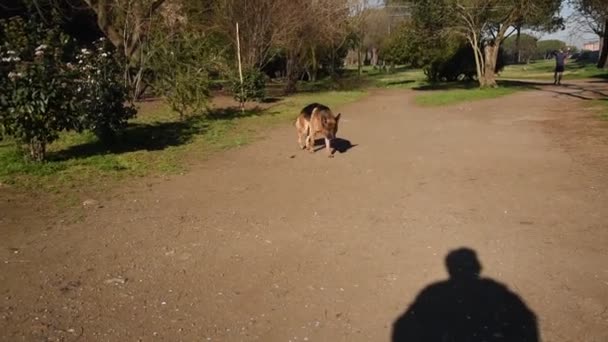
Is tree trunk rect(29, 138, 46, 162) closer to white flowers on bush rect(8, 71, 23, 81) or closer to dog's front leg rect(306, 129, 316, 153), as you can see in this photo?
white flowers on bush rect(8, 71, 23, 81)

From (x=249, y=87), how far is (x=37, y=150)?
11.5 m

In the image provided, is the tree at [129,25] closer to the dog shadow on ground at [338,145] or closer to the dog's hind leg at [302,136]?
the dog shadow on ground at [338,145]

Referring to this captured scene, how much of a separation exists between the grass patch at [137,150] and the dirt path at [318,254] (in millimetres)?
989

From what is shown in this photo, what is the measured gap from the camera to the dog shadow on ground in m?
11.2

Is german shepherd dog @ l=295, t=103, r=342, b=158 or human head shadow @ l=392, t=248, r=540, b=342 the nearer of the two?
human head shadow @ l=392, t=248, r=540, b=342

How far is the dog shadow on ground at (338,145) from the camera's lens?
11180 millimetres

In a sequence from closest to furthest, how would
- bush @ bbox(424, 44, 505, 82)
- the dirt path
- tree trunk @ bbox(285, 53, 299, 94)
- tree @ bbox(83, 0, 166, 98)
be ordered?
1. the dirt path
2. tree @ bbox(83, 0, 166, 98)
3. tree trunk @ bbox(285, 53, 299, 94)
4. bush @ bbox(424, 44, 505, 82)

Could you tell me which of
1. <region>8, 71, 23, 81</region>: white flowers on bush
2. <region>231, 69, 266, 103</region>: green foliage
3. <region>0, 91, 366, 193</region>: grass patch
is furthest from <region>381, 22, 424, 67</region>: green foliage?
<region>8, 71, 23, 81</region>: white flowers on bush

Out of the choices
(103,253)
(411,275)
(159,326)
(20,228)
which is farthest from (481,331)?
(20,228)

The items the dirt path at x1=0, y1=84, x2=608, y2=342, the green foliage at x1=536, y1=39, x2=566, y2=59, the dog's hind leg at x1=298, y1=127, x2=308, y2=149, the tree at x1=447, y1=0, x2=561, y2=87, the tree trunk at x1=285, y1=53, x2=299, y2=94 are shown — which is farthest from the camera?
the green foliage at x1=536, y1=39, x2=566, y2=59

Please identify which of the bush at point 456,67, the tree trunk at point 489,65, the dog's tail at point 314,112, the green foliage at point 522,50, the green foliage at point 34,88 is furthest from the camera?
the green foliage at point 522,50

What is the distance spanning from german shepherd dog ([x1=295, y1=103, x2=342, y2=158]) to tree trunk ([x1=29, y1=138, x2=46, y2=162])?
5.14 meters

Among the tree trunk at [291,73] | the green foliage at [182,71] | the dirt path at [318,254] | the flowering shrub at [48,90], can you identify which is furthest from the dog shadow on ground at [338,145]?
the tree trunk at [291,73]

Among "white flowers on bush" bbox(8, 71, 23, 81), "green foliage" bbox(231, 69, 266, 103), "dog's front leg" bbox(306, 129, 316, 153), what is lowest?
"dog's front leg" bbox(306, 129, 316, 153)
